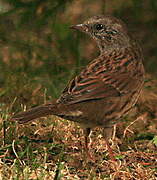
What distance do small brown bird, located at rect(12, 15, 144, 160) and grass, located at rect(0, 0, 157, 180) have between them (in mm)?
401

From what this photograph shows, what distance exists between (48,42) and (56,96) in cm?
153

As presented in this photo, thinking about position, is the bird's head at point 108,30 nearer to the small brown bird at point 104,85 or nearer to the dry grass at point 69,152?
the small brown bird at point 104,85

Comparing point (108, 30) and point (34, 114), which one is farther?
point (108, 30)

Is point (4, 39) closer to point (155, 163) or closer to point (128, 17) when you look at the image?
point (128, 17)

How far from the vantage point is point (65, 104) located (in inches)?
210

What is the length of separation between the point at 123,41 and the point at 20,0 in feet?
7.01

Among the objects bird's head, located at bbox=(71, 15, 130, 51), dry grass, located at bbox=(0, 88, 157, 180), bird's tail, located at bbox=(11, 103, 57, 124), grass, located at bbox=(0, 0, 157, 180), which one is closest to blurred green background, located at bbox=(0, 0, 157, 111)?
grass, located at bbox=(0, 0, 157, 180)

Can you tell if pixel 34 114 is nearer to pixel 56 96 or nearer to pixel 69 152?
pixel 69 152

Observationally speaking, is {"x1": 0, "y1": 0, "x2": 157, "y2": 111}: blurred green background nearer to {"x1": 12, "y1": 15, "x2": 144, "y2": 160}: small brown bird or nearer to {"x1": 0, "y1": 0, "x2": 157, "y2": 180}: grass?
{"x1": 0, "y1": 0, "x2": 157, "y2": 180}: grass

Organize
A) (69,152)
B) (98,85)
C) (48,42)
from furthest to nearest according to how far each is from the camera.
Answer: (48,42)
(69,152)
(98,85)

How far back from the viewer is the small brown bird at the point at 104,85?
5352 millimetres

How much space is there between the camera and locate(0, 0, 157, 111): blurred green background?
7582 mm

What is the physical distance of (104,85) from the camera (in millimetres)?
5551

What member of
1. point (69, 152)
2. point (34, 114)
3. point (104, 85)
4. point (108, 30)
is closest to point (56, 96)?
point (108, 30)
